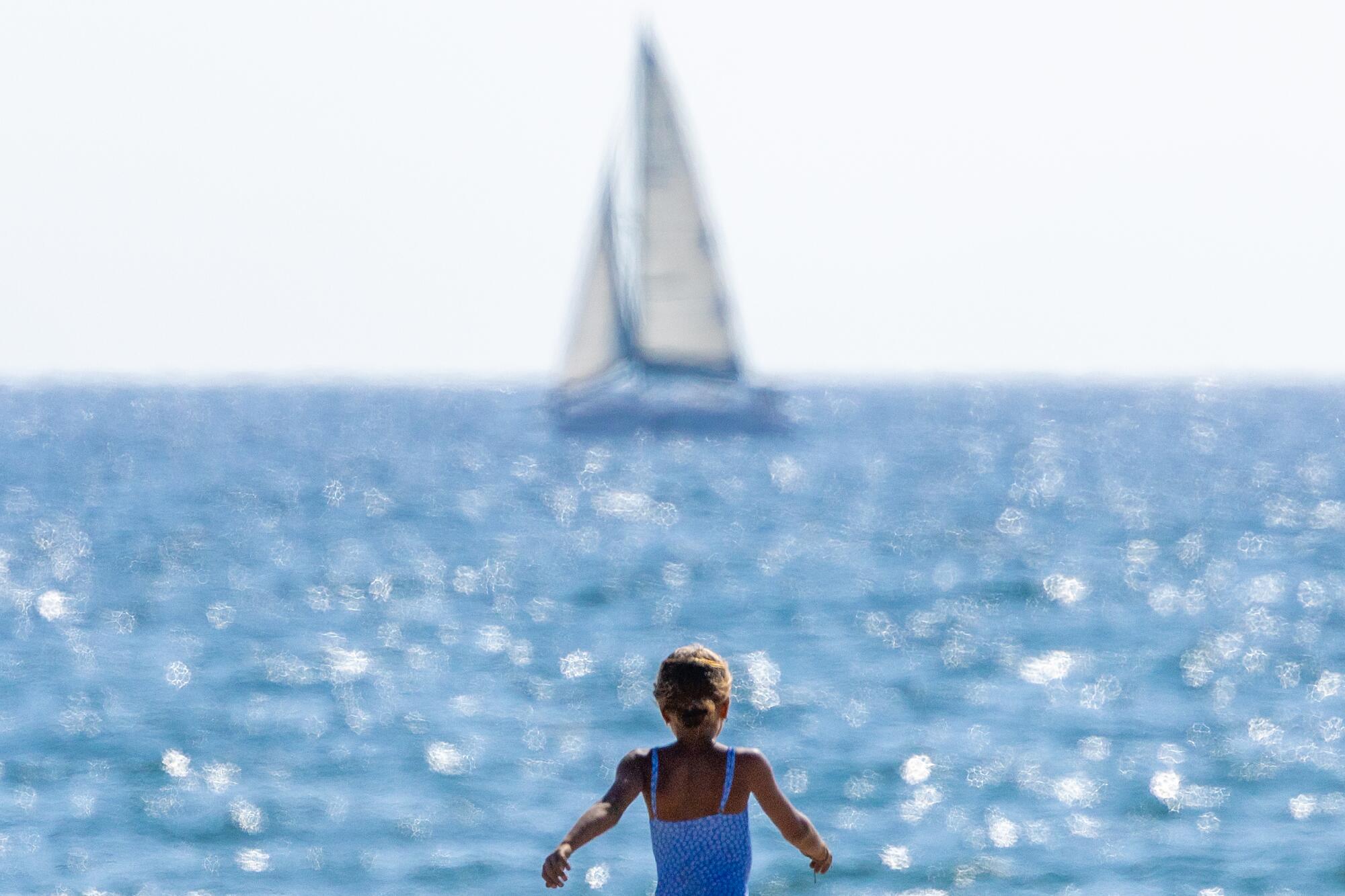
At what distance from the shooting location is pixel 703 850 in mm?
4801

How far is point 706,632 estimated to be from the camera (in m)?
28.1

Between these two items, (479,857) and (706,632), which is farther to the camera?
(706,632)

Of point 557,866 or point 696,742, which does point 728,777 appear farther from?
point 557,866

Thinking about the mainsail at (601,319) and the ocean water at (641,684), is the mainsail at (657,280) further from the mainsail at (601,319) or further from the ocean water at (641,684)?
the ocean water at (641,684)

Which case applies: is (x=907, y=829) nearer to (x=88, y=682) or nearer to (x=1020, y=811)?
(x=1020, y=811)

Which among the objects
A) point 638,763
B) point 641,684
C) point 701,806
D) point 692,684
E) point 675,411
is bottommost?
point 701,806

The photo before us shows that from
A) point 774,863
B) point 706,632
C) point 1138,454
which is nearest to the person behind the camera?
point 774,863

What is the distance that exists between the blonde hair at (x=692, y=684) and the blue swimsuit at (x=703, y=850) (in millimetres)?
181

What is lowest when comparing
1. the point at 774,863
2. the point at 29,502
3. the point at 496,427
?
the point at 774,863

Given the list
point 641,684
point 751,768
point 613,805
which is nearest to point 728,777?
point 751,768

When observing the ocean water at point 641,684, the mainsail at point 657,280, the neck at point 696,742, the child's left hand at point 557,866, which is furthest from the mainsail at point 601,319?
the child's left hand at point 557,866

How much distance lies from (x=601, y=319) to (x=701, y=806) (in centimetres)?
6069

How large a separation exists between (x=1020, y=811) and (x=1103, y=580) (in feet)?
63.4

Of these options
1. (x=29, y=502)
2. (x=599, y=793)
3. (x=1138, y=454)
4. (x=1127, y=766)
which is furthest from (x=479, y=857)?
(x=1138, y=454)
